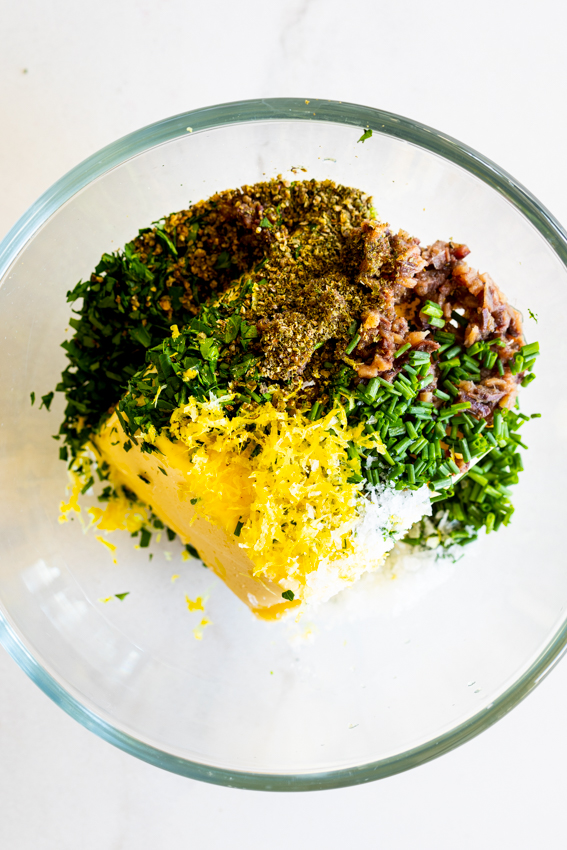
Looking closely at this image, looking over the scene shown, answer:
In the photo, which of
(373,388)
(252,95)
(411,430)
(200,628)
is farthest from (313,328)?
(200,628)

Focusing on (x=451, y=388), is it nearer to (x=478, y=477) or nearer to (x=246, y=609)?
(x=478, y=477)

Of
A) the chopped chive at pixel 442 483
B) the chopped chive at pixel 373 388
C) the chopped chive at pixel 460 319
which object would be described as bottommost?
the chopped chive at pixel 442 483

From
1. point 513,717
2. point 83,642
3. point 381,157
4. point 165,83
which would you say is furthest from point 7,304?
point 513,717

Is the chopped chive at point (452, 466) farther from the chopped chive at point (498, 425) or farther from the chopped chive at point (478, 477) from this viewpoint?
the chopped chive at point (478, 477)

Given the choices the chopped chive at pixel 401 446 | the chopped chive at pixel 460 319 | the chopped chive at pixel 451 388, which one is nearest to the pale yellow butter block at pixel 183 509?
the chopped chive at pixel 401 446

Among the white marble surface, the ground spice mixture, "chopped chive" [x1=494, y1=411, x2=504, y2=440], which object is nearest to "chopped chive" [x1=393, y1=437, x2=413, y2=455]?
the ground spice mixture

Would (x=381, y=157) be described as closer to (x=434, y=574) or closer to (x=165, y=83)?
(x=165, y=83)

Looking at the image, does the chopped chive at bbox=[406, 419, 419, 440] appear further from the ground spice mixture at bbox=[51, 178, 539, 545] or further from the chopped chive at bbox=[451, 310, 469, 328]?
the chopped chive at bbox=[451, 310, 469, 328]
